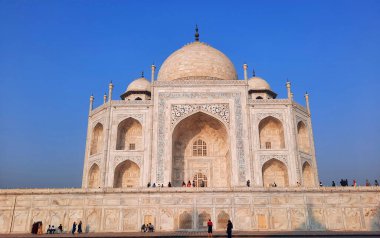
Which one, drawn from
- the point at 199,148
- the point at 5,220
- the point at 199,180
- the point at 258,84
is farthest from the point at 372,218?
the point at 5,220

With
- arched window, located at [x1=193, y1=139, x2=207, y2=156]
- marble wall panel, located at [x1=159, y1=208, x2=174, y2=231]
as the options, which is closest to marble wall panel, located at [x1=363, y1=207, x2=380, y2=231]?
marble wall panel, located at [x1=159, y1=208, x2=174, y2=231]

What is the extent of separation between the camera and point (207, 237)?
9.45 m

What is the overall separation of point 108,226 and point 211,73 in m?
12.2

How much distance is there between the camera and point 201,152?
19.5 metres

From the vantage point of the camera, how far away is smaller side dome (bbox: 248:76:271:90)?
22734 millimetres

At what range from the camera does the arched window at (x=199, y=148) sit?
19.4 meters

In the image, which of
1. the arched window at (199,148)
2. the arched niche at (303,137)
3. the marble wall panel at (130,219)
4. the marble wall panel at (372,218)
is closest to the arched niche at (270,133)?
the arched niche at (303,137)

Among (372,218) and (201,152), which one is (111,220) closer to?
(201,152)

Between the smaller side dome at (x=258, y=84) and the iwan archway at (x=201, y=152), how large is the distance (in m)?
5.24

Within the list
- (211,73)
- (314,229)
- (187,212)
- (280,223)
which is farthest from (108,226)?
(211,73)

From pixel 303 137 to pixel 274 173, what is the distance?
10.3 ft

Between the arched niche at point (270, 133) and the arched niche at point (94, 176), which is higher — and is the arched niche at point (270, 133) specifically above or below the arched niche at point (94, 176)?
above

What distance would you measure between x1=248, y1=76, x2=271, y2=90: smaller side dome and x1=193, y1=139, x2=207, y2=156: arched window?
5.79 metres

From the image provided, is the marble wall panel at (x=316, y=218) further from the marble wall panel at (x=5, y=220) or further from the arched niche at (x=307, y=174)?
the marble wall panel at (x=5, y=220)
